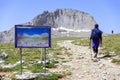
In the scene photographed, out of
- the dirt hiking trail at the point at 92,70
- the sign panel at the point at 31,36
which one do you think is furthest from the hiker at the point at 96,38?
the sign panel at the point at 31,36

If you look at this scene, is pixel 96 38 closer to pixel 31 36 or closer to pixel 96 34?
pixel 96 34

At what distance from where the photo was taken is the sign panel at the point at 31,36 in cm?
2158

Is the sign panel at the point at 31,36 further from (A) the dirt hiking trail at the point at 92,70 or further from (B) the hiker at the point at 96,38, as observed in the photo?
(B) the hiker at the point at 96,38

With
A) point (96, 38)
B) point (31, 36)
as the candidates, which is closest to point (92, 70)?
point (31, 36)

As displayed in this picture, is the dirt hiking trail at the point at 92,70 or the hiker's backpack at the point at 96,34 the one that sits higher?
the hiker's backpack at the point at 96,34

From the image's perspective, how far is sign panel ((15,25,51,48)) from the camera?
2158 cm

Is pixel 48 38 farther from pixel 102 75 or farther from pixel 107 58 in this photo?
pixel 107 58

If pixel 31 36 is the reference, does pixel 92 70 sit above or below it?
below

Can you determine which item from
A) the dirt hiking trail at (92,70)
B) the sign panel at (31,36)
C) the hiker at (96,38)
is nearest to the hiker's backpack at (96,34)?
the hiker at (96,38)

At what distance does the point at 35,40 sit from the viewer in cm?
2192

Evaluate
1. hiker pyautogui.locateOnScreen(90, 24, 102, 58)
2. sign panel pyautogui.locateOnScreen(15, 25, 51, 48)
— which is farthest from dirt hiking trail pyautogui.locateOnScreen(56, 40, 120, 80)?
sign panel pyautogui.locateOnScreen(15, 25, 51, 48)

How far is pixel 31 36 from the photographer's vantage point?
857 inches

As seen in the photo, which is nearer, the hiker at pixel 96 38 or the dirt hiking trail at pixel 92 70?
the dirt hiking trail at pixel 92 70

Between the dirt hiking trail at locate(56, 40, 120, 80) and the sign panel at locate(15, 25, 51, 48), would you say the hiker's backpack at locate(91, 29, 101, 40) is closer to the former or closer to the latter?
the dirt hiking trail at locate(56, 40, 120, 80)
